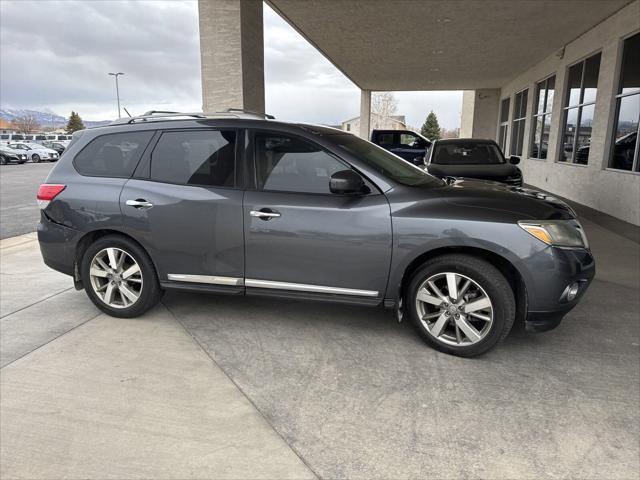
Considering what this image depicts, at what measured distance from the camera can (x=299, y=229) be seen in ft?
12.4

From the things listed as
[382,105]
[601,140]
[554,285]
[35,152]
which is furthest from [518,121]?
[382,105]

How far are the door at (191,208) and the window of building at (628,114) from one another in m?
8.70

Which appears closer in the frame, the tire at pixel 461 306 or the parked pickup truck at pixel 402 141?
the tire at pixel 461 306

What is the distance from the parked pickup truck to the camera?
18.3m

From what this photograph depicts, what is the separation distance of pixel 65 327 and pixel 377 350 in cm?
274

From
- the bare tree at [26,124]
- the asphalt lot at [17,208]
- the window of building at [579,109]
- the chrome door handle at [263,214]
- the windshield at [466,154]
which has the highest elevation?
the bare tree at [26,124]

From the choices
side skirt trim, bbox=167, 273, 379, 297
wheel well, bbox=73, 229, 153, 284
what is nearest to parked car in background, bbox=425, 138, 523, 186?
side skirt trim, bbox=167, 273, 379, 297

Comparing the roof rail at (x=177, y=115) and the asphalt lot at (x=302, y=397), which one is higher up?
the roof rail at (x=177, y=115)

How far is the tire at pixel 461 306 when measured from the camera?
347cm

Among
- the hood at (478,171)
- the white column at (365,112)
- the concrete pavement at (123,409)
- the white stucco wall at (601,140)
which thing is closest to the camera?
the concrete pavement at (123,409)

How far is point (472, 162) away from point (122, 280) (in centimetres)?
706

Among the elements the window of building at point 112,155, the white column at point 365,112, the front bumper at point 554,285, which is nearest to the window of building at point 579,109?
the front bumper at point 554,285

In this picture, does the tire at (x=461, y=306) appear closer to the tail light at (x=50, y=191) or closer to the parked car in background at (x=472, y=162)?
the tail light at (x=50, y=191)

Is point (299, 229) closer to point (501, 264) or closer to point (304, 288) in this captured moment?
point (304, 288)
